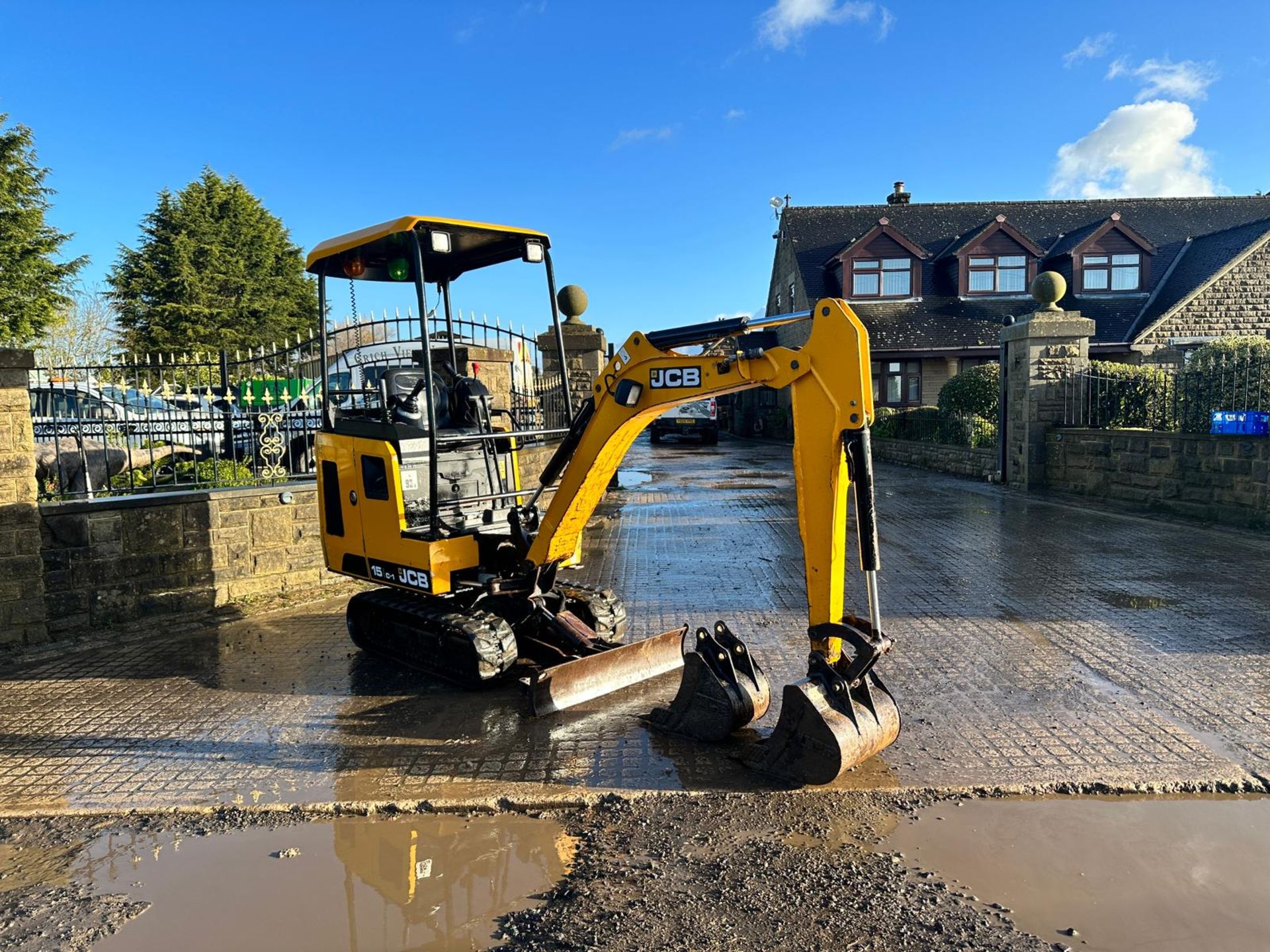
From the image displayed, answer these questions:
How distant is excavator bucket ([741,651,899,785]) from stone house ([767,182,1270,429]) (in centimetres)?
2375

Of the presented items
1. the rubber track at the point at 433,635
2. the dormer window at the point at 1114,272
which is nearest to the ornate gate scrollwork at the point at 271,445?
the rubber track at the point at 433,635

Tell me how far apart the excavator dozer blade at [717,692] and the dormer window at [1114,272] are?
90.5ft

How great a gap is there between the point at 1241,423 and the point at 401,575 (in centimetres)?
1070

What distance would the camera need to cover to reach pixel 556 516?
5.25 metres

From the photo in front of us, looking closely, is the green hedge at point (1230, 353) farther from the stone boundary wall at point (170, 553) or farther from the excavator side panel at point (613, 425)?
the stone boundary wall at point (170, 553)

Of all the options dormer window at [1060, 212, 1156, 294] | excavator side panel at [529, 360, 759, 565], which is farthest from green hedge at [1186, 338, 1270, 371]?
dormer window at [1060, 212, 1156, 294]

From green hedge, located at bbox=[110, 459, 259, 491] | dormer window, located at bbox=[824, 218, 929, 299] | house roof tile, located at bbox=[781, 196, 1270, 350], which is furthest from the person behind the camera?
dormer window, located at bbox=[824, 218, 929, 299]

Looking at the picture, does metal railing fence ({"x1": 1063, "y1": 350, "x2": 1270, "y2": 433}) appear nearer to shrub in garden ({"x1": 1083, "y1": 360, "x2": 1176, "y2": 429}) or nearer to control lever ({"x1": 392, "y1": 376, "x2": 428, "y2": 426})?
shrub in garden ({"x1": 1083, "y1": 360, "x2": 1176, "y2": 429})

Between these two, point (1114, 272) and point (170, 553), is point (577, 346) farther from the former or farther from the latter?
point (1114, 272)

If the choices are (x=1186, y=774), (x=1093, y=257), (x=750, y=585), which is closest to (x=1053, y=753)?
(x=1186, y=774)

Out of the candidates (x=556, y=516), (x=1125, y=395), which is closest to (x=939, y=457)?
(x=1125, y=395)

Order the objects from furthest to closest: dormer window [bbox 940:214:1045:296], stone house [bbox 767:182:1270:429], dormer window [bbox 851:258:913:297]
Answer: dormer window [bbox 851:258:913:297]
dormer window [bbox 940:214:1045:296]
stone house [bbox 767:182:1270:429]

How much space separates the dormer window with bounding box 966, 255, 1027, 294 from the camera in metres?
28.6

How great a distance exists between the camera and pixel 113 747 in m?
4.79
